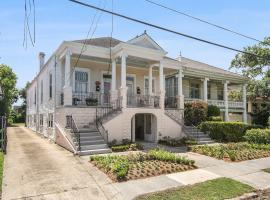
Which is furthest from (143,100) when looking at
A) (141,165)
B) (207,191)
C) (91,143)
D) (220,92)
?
(220,92)

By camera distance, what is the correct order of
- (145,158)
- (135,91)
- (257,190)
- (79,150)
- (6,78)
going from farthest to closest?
(6,78)
(135,91)
(79,150)
(145,158)
(257,190)

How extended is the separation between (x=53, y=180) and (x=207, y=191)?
482 cm

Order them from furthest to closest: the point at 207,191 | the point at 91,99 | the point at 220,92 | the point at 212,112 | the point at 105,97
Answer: the point at 220,92
the point at 212,112
the point at 105,97
the point at 91,99
the point at 207,191

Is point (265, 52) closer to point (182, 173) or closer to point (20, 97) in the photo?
point (182, 173)

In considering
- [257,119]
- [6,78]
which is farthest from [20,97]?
[257,119]

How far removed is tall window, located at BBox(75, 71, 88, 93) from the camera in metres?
18.3

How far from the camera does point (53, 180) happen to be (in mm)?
8086

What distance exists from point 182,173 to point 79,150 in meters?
5.62

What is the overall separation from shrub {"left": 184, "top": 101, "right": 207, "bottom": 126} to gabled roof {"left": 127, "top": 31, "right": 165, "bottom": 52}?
6058 millimetres

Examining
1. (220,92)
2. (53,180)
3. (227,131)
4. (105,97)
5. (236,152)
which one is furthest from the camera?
(220,92)

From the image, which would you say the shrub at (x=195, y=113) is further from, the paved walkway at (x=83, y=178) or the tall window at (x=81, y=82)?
the paved walkway at (x=83, y=178)

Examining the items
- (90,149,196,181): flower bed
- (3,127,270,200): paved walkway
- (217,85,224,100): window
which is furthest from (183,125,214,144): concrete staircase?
(217,85,224,100): window

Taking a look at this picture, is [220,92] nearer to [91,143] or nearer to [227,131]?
[227,131]

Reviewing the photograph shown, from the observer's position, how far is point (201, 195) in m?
6.89
